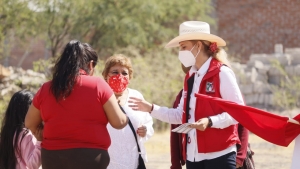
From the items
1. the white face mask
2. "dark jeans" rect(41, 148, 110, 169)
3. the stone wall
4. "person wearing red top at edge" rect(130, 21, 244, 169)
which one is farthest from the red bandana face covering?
the stone wall

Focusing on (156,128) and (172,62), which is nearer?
(156,128)

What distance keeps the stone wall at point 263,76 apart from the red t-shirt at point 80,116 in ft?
49.0

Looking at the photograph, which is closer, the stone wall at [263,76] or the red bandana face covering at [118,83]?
the red bandana face covering at [118,83]

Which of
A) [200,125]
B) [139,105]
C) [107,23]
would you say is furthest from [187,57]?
[107,23]

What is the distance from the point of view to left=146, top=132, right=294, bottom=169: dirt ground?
1105cm

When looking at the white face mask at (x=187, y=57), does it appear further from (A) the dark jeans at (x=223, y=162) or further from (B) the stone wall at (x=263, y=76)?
(B) the stone wall at (x=263, y=76)

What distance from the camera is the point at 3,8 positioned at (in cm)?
1875

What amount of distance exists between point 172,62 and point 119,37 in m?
5.09

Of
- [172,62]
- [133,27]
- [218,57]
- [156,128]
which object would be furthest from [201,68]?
[133,27]

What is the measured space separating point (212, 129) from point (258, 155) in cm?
702

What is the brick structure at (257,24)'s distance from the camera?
2709cm

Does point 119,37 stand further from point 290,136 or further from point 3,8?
point 290,136

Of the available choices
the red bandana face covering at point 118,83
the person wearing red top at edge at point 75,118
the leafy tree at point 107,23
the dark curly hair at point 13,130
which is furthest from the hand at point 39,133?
the leafy tree at point 107,23

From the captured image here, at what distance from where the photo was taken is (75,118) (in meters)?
4.95
